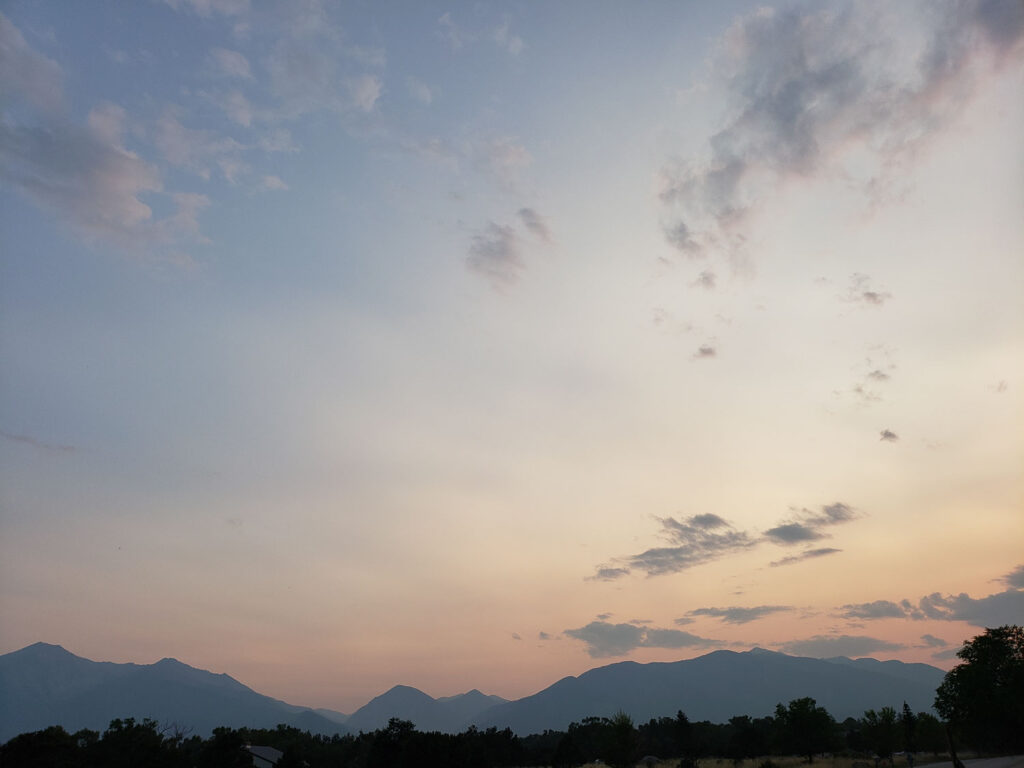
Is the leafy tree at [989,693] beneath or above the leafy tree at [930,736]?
above

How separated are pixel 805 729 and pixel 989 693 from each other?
19858 mm

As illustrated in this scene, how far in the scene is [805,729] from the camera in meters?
72.5

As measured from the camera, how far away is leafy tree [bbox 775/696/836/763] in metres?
72.2

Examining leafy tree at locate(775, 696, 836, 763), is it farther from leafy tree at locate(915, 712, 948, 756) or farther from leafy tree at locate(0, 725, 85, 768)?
leafy tree at locate(0, 725, 85, 768)

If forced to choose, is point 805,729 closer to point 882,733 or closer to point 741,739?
point 882,733

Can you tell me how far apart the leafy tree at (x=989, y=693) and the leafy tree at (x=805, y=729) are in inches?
508

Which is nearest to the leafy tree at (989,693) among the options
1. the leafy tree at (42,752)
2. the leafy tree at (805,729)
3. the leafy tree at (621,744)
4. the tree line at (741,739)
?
the tree line at (741,739)

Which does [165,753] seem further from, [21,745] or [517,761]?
[517,761]

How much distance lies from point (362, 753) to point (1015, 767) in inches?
3419

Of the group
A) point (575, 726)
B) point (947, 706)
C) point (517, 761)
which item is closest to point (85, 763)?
point (517, 761)

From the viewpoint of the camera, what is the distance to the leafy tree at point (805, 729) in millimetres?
72250

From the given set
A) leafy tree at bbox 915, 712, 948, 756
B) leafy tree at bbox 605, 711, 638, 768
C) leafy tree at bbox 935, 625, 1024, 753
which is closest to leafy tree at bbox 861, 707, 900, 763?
leafy tree at bbox 915, 712, 948, 756

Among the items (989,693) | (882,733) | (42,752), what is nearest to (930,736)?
(882,733)

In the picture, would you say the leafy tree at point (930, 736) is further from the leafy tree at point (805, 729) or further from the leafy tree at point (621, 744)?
the leafy tree at point (621, 744)
